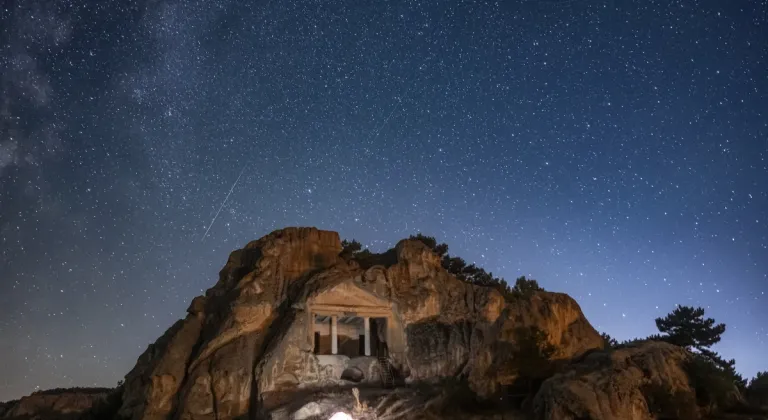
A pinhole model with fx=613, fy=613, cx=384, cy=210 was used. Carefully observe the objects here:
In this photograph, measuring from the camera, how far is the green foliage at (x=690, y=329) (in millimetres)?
37656

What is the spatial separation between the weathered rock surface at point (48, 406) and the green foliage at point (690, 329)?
3680 centimetres

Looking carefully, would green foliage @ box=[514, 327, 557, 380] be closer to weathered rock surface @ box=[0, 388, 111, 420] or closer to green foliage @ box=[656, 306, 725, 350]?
green foliage @ box=[656, 306, 725, 350]

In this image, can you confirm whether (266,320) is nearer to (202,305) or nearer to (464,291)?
(202,305)

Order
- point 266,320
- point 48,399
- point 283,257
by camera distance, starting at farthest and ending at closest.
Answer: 1. point 48,399
2. point 283,257
3. point 266,320

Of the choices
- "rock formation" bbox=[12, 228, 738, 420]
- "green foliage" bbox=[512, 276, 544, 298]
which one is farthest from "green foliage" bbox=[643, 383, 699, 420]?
"green foliage" bbox=[512, 276, 544, 298]

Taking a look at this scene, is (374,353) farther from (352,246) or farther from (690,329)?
(690,329)

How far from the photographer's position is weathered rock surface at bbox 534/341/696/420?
23.3 m

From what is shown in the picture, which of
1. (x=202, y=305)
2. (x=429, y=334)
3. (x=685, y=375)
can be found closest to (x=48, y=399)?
(x=202, y=305)

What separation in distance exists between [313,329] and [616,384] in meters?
14.6

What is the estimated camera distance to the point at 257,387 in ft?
92.1

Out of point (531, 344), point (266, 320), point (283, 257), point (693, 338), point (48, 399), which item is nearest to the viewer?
point (531, 344)

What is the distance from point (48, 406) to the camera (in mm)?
41844

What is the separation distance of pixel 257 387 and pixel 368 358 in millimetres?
6318

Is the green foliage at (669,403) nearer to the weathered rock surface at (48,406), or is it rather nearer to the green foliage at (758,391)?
the green foliage at (758,391)
